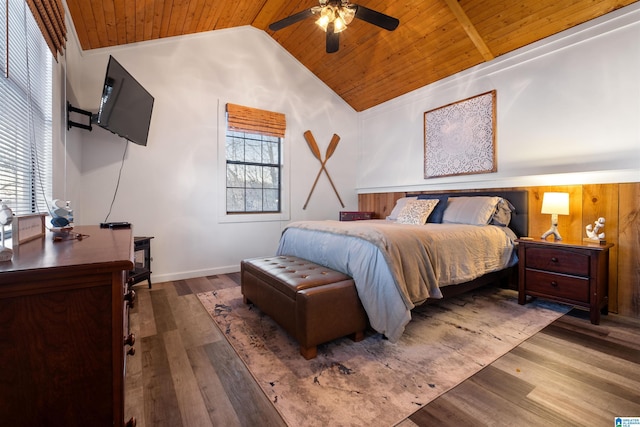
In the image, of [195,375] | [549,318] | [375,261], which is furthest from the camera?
[549,318]

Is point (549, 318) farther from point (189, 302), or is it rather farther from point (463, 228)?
point (189, 302)

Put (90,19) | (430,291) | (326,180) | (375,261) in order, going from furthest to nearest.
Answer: (326,180) → (90,19) → (430,291) → (375,261)

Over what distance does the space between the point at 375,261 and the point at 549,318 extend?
1.67 m

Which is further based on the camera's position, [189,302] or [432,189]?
[432,189]

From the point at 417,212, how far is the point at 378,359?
2.02m

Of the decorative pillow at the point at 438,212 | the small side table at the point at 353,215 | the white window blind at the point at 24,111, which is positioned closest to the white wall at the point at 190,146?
the small side table at the point at 353,215

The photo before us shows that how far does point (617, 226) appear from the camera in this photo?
8.30 feet

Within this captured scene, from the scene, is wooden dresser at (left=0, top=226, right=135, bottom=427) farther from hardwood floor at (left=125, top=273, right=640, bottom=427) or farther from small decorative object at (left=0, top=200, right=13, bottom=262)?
hardwood floor at (left=125, top=273, right=640, bottom=427)

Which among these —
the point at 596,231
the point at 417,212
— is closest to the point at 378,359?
the point at 417,212

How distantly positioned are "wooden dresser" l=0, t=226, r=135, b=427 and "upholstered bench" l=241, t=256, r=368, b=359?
1.10 meters

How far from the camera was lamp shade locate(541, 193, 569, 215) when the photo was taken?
2590 mm

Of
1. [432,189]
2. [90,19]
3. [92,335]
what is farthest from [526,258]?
[90,19]

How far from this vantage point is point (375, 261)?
1.99 m

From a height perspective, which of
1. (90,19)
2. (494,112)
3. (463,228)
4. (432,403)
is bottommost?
(432,403)
